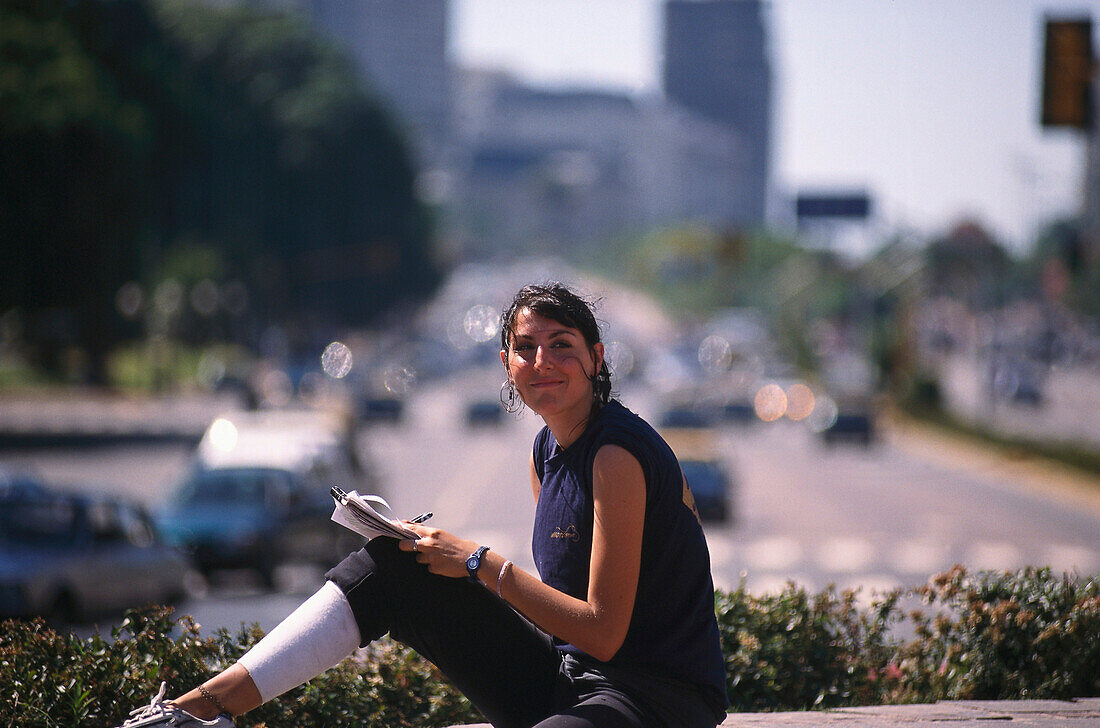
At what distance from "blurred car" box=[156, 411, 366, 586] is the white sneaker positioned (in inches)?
488

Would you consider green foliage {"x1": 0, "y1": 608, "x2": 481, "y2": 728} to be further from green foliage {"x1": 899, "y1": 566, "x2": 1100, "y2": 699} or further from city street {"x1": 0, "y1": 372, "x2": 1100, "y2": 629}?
city street {"x1": 0, "y1": 372, "x2": 1100, "y2": 629}

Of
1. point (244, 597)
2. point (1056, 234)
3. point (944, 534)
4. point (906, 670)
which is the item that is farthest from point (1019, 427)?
point (1056, 234)

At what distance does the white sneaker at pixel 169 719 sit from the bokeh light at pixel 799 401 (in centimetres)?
6355

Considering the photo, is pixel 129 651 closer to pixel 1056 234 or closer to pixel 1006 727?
pixel 1006 727

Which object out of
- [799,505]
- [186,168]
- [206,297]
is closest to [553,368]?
[799,505]

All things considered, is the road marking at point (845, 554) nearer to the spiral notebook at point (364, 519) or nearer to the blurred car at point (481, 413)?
the spiral notebook at point (364, 519)

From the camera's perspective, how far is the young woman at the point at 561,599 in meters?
3.90

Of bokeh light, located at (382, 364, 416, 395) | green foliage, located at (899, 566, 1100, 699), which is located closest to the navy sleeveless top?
green foliage, located at (899, 566, 1100, 699)

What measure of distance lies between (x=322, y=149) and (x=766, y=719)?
68186mm

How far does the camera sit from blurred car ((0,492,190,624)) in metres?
12.7

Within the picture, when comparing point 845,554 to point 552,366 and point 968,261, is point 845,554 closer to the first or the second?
point 552,366

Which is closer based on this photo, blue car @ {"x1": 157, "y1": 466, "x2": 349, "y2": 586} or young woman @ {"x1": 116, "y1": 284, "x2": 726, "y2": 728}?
young woman @ {"x1": 116, "y1": 284, "x2": 726, "y2": 728}

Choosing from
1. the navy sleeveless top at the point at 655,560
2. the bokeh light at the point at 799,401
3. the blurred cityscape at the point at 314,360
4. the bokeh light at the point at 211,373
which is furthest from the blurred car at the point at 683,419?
the navy sleeveless top at the point at 655,560

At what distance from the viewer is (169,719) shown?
3.93m
